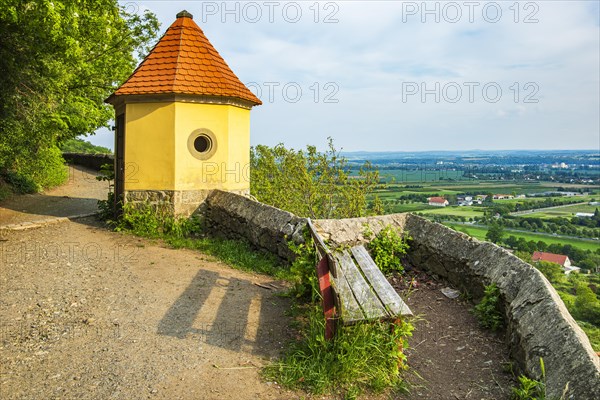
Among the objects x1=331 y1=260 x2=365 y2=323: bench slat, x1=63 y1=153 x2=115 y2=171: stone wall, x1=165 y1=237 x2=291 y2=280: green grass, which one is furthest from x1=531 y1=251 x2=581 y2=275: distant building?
x1=331 y1=260 x2=365 y2=323: bench slat

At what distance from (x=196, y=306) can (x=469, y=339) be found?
3.18 m

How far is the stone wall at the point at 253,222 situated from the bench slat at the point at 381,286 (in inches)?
57.0

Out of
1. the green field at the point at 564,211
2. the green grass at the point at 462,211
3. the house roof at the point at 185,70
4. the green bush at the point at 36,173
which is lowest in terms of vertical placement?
the green field at the point at 564,211

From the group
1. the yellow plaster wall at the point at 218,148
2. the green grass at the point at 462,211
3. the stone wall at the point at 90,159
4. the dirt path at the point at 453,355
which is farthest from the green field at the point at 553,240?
the dirt path at the point at 453,355

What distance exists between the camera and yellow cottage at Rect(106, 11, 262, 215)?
29.5 feet

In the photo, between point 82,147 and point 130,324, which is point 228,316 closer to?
point 130,324

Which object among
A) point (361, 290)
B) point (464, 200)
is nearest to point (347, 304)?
point (361, 290)

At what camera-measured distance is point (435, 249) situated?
6164 mm

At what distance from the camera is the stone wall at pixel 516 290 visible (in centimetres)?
300

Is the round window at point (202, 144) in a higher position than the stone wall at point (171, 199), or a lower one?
higher

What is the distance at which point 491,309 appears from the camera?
468cm

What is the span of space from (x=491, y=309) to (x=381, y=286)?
57.1 inches

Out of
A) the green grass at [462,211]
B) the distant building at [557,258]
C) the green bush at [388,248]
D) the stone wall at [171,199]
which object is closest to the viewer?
the green bush at [388,248]

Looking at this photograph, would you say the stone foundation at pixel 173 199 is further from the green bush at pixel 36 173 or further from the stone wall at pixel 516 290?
the green bush at pixel 36 173
